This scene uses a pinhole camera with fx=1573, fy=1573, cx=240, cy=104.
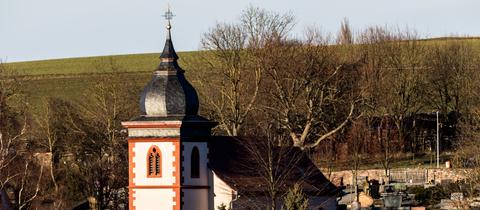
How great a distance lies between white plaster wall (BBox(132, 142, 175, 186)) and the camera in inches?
2527

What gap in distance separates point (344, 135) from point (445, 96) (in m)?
9.84

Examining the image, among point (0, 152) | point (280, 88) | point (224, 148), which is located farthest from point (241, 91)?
point (0, 152)

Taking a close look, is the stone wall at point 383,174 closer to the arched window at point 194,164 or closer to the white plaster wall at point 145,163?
the arched window at point 194,164

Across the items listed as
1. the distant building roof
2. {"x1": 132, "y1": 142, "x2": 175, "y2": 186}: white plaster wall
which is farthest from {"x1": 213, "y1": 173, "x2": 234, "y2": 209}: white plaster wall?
{"x1": 132, "y1": 142, "x2": 175, "y2": 186}: white plaster wall

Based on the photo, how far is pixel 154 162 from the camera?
6456cm

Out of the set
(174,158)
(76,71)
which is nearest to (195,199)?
(174,158)

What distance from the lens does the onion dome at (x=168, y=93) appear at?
2557 inches

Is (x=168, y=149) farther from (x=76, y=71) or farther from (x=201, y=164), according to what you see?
(x=76, y=71)

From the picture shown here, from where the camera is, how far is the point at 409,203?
2997 inches

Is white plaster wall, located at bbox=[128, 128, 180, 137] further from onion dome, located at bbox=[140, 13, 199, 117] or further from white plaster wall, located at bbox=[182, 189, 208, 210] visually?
white plaster wall, located at bbox=[182, 189, 208, 210]

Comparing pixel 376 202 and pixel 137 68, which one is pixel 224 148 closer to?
pixel 376 202

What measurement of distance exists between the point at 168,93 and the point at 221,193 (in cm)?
468

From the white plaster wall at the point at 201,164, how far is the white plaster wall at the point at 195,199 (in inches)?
13.1

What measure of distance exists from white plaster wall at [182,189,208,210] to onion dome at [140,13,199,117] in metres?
3.24
